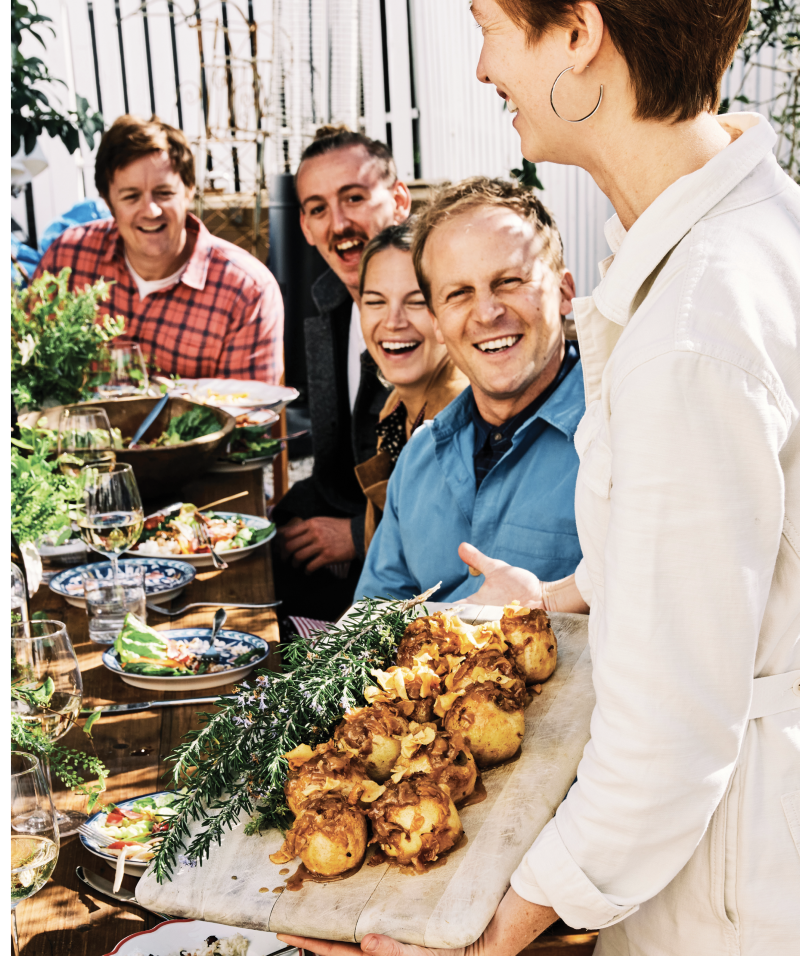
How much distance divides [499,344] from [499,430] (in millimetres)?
198

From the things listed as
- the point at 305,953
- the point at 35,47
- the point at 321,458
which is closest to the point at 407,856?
the point at 305,953

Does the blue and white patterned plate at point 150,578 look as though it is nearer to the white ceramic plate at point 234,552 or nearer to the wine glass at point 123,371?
the white ceramic plate at point 234,552

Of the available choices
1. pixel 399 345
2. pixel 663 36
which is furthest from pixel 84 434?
pixel 663 36

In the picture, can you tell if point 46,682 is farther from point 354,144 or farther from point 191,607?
point 354,144

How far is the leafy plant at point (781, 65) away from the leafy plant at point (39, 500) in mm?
3623

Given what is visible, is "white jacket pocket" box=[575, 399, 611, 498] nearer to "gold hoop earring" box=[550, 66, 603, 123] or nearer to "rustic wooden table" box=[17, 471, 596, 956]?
"gold hoop earring" box=[550, 66, 603, 123]

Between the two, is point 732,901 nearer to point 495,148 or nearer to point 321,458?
→ point 321,458

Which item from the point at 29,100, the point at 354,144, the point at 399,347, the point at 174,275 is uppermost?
→ the point at 29,100

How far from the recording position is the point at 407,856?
0.96 meters

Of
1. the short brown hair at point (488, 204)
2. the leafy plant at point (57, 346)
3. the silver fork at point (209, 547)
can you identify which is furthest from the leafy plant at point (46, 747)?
the leafy plant at point (57, 346)

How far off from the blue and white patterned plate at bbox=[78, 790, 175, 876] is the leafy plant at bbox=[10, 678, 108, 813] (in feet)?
0.06

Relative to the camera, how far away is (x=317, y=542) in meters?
3.20

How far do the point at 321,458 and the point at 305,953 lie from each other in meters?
2.50

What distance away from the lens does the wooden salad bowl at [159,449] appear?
247 centimetres
